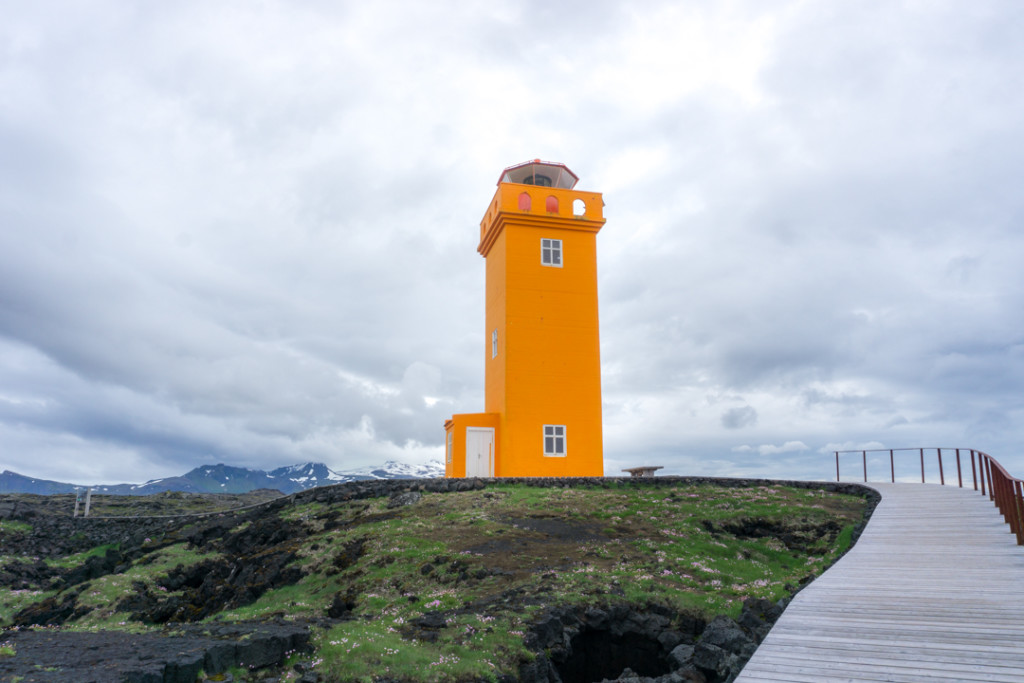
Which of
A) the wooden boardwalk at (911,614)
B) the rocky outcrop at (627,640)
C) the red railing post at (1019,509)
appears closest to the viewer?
the wooden boardwalk at (911,614)

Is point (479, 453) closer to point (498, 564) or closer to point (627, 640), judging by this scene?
point (498, 564)

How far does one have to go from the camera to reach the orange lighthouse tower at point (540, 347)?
120 feet

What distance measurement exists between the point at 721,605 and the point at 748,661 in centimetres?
521

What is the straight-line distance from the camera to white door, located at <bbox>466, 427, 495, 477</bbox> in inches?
1444

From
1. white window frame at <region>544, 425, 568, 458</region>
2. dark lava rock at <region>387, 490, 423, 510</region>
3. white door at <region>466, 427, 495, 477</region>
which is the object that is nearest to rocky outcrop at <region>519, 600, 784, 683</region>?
dark lava rock at <region>387, 490, 423, 510</region>

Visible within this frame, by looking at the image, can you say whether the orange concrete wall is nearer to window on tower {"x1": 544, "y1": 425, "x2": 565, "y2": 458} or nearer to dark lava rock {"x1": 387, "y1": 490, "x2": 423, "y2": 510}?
window on tower {"x1": 544, "y1": 425, "x2": 565, "y2": 458}

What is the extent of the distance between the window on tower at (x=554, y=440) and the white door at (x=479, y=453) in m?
2.91

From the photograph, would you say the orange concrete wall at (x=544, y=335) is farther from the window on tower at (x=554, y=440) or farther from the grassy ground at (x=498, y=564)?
the grassy ground at (x=498, y=564)

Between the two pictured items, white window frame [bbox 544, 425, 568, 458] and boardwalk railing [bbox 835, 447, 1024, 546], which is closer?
boardwalk railing [bbox 835, 447, 1024, 546]

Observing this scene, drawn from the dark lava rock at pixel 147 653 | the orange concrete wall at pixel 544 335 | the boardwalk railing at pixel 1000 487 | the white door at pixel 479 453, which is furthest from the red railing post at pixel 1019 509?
the white door at pixel 479 453

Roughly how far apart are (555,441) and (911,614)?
2388 cm

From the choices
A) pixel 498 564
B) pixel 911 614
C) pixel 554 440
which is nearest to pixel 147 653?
pixel 498 564

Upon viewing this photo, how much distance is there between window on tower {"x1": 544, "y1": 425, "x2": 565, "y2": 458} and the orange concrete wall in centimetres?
23

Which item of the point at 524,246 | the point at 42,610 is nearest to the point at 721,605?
the point at 42,610
